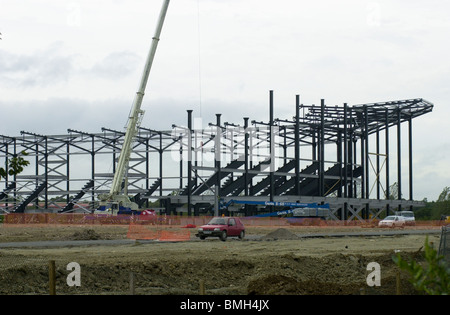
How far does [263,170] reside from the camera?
273 ft

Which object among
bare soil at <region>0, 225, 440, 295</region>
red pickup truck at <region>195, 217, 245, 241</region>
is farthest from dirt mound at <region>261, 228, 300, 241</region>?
bare soil at <region>0, 225, 440, 295</region>

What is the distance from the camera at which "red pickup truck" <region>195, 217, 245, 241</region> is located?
4353cm

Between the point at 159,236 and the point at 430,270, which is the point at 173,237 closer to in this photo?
the point at 159,236

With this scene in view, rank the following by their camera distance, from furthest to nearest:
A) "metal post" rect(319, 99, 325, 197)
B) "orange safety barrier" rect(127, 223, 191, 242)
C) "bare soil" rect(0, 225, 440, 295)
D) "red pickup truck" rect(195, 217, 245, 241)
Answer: "metal post" rect(319, 99, 325, 197) < "orange safety barrier" rect(127, 223, 191, 242) < "red pickup truck" rect(195, 217, 245, 241) < "bare soil" rect(0, 225, 440, 295)

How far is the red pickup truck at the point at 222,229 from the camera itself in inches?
1714

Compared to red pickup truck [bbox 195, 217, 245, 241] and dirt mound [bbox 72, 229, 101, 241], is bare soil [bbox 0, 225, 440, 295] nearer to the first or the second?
red pickup truck [bbox 195, 217, 245, 241]

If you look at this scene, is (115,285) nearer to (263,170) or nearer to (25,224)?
(25,224)

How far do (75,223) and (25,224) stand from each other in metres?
4.18

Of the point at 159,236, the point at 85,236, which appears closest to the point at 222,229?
the point at 159,236

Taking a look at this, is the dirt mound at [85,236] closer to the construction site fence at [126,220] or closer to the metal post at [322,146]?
the construction site fence at [126,220]

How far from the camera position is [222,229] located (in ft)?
144
